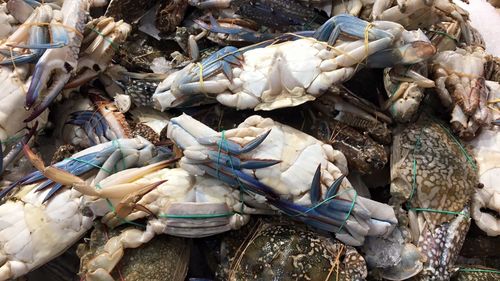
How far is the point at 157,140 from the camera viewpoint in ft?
8.93

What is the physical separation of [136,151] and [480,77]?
1791 millimetres

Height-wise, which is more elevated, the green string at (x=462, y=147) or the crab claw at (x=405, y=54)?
the crab claw at (x=405, y=54)

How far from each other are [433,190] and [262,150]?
87 cm

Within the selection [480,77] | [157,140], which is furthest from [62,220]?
[480,77]

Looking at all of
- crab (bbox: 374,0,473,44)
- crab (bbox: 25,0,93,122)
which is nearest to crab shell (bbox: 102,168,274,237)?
crab (bbox: 25,0,93,122)

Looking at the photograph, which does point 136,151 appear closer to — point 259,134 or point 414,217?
point 259,134

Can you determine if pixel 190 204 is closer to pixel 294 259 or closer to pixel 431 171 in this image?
pixel 294 259

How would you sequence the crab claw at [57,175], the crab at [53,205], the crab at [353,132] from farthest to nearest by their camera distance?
the crab at [353,132]
the crab at [53,205]
the crab claw at [57,175]

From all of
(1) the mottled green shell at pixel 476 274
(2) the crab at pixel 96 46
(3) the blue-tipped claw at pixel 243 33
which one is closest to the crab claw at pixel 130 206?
(2) the crab at pixel 96 46

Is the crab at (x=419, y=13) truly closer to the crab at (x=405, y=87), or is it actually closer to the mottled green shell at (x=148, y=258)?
the crab at (x=405, y=87)

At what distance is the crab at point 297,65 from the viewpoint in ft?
7.68

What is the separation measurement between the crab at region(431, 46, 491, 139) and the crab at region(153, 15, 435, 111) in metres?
0.32

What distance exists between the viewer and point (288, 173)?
2205 millimetres

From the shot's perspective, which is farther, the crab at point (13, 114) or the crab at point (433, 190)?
the crab at point (13, 114)
